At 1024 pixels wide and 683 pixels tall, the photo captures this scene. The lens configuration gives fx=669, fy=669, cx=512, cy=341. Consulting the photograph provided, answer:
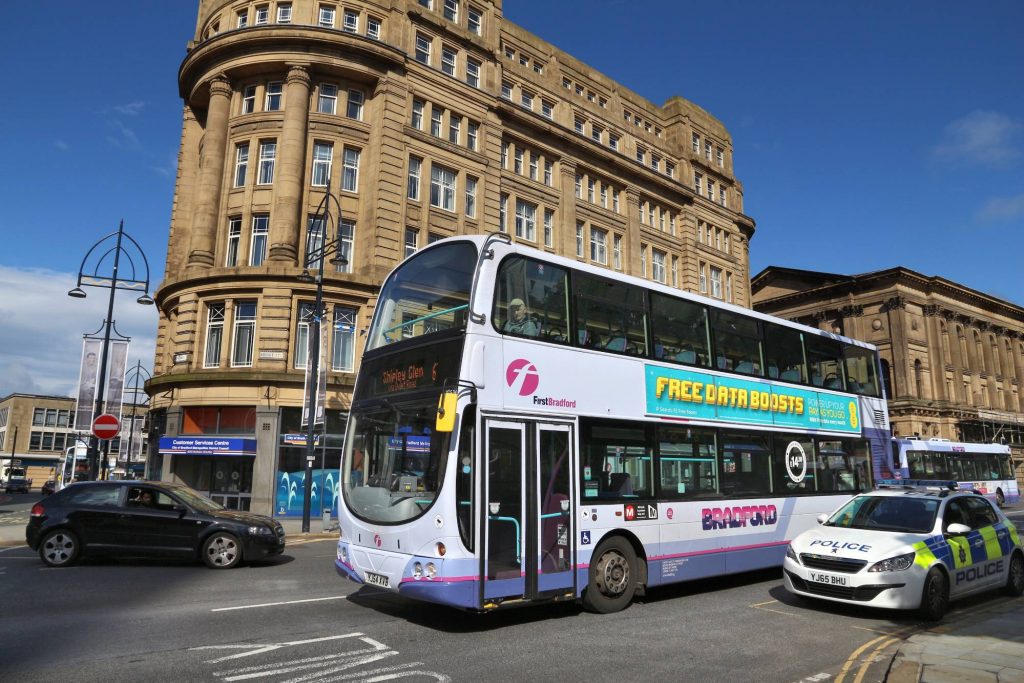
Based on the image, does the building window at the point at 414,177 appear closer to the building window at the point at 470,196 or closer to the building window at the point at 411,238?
the building window at the point at 411,238

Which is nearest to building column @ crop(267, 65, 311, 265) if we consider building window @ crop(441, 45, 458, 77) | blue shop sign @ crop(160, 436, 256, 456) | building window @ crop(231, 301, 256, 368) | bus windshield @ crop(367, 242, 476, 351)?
building window @ crop(231, 301, 256, 368)

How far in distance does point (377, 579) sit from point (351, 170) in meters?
24.9

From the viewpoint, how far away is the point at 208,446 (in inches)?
1019

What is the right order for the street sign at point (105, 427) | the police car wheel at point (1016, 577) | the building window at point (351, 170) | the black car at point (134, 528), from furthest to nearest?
1. the building window at point (351, 170)
2. the street sign at point (105, 427)
3. the black car at point (134, 528)
4. the police car wheel at point (1016, 577)

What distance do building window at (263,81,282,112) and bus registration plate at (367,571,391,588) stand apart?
1054 inches

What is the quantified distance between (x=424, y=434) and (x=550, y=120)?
32.7 meters

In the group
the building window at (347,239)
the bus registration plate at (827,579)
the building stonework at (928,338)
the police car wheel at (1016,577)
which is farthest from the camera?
the building stonework at (928,338)

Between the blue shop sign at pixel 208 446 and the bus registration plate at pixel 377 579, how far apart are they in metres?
19.8

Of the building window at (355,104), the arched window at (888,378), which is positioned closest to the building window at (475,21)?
the building window at (355,104)

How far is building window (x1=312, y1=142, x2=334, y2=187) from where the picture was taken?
29.0 meters

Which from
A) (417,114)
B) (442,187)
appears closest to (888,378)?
(442,187)

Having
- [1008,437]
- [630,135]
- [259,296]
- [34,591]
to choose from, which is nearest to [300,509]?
[259,296]

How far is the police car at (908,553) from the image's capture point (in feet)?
27.5

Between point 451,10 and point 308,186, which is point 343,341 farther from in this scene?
point 451,10
